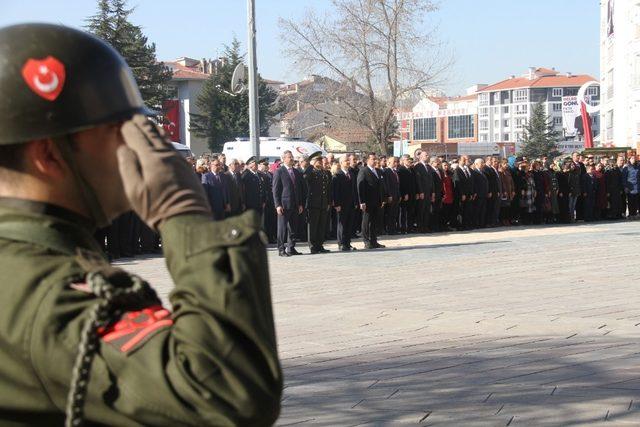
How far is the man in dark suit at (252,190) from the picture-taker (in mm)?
19531

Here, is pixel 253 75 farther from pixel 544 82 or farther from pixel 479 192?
pixel 544 82

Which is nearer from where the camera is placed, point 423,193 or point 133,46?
point 423,193

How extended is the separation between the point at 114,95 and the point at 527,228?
2318 cm

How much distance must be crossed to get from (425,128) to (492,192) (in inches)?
6645

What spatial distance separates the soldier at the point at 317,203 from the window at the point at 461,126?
17358cm

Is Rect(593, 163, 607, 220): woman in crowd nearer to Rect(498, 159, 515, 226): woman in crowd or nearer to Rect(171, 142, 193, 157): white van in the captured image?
Rect(498, 159, 515, 226): woman in crowd

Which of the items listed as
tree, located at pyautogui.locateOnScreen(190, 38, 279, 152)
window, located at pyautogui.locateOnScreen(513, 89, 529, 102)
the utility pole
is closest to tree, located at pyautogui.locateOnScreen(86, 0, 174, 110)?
tree, located at pyautogui.locateOnScreen(190, 38, 279, 152)

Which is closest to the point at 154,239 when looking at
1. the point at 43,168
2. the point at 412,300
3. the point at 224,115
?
the point at 412,300

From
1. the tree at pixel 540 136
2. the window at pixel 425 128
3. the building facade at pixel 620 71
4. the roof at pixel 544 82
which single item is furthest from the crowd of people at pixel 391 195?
the window at pixel 425 128

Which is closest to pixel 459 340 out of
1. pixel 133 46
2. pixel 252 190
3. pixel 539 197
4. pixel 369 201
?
pixel 369 201

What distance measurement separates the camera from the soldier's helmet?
1568mm

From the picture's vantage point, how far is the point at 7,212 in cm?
157

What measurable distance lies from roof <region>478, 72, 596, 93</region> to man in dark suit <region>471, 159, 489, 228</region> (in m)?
152

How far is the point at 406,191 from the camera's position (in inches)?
866
